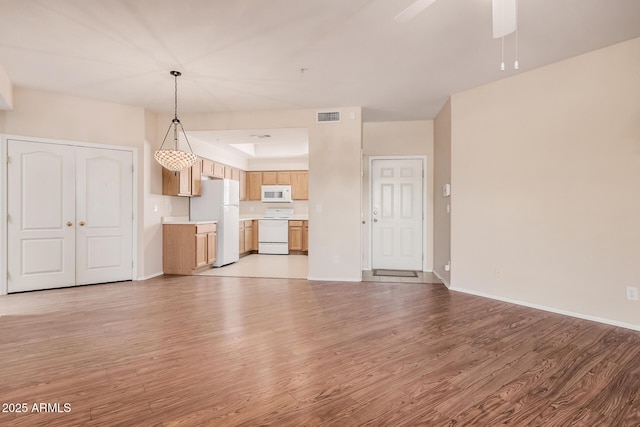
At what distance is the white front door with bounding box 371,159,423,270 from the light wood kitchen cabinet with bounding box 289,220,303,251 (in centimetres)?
240

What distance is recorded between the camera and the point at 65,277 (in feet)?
13.7

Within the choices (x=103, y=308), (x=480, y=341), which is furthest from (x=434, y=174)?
(x=103, y=308)

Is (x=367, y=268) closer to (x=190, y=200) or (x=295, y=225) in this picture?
(x=295, y=225)

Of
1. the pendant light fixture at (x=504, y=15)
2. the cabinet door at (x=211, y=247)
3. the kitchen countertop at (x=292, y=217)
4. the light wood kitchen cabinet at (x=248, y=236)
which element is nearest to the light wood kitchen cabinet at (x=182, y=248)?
the cabinet door at (x=211, y=247)

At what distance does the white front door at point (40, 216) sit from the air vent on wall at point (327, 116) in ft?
11.5

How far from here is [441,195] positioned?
4.74 m

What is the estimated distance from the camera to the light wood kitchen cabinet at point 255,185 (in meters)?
7.91

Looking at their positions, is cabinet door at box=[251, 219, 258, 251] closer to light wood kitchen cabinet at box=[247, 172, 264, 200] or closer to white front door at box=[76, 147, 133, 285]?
light wood kitchen cabinet at box=[247, 172, 264, 200]

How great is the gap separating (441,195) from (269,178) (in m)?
4.53

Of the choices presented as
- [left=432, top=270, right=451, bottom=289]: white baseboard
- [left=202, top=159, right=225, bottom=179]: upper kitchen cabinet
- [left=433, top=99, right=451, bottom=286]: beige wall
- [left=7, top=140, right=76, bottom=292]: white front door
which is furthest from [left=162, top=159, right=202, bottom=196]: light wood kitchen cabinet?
[left=432, top=270, right=451, bottom=289]: white baseboard

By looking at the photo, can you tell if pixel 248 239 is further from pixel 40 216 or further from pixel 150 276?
pixel 40 216

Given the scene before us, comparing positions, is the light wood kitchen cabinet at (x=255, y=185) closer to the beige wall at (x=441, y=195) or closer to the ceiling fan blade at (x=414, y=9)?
the beige wall at (x=441, y=195)

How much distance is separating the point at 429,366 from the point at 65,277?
187 inches

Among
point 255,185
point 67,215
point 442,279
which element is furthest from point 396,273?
point 67,215
